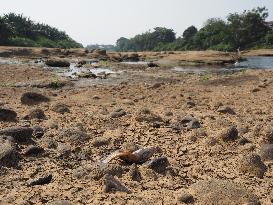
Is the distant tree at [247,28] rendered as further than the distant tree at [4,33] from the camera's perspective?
Yes

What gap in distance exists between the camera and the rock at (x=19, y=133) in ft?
21.7

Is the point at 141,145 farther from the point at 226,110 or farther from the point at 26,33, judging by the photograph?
the point at 26,33

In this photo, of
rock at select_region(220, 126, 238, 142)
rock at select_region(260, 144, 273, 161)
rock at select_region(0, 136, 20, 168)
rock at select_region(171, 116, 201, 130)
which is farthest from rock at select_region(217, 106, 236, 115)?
rock at select_region(0, 136, 20, 168)

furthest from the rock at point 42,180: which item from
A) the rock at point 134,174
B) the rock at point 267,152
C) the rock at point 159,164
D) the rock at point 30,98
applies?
the rock at point 30,98

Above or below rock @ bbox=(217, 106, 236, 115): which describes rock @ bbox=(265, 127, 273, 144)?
above

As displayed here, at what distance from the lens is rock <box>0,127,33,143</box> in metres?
6.61

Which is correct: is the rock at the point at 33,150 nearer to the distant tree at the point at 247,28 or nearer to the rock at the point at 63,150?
the rock at the point at 63,150

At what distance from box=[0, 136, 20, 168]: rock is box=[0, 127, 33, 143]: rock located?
2.09 feet

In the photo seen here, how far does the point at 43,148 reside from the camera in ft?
20.8

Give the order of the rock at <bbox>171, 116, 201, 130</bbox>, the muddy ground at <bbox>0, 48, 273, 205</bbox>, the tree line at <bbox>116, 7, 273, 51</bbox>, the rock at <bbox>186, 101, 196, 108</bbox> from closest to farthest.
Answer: the muddy ground at <bbox>0, 48, 273, 205</bbox> → the rock at <bbox>171, 116, 201, 130</bbox> → the rock at <bbox>186, 101, 196, 108</bbox> → the tree line at <bbox>116, 7, 273, 51</bbox>

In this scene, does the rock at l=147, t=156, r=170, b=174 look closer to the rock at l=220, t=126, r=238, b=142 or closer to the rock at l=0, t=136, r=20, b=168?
the rock at l=220, t=126, r=238, b=142

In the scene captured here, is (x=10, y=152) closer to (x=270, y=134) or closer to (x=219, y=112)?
(x=270, y=134)

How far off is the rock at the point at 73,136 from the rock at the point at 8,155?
1.13 m

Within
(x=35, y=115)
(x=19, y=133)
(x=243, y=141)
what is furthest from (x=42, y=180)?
(x=35, y=115)
